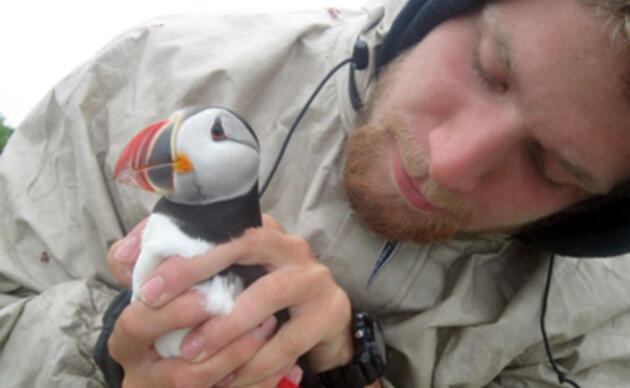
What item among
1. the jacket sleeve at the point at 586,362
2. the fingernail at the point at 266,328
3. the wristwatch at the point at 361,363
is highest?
the fingernail at the point at 266,328

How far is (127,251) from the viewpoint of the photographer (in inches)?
33.6

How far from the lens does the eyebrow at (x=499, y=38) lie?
32.4 inches

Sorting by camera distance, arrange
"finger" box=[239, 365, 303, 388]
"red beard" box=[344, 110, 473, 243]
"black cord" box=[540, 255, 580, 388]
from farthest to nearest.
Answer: "black cord" box=[540, 255, 580, 388] < "red beard" box=[344, 110, 473, 243] < "finger" box=[239, 365, 303, 388]

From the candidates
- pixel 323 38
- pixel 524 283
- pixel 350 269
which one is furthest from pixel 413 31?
pixel 524 283

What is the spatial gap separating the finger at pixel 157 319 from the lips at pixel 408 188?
1.62 feet

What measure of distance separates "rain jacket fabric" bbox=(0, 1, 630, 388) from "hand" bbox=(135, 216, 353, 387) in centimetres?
23

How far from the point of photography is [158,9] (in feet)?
9.73

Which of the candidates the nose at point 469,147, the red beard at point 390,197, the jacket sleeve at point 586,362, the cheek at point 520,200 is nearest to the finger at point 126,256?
the red beard at point 390,197

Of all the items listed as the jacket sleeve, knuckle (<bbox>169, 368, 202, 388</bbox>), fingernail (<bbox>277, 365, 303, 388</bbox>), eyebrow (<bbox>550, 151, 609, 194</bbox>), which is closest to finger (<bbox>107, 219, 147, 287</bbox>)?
knuckle (<bbox>169, 368, 202, 388</bbox>)

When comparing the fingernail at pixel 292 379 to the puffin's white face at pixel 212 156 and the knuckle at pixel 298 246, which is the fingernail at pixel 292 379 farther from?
the puffin's white face at pixel 212 156

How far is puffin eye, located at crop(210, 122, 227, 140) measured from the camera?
2.47 feet

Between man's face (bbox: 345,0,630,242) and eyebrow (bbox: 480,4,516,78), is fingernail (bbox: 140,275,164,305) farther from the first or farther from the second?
eyebrow (bbox: 480,4,516,78)

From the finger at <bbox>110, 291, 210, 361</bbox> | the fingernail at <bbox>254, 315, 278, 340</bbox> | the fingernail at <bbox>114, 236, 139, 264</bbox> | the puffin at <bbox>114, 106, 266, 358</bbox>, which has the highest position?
the puffin at <bbox>114, 106, 266, 358</bbox>

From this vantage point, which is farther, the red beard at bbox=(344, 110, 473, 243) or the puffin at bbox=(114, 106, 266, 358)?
the red beard at bbox=(344, 110, 473, 243)
